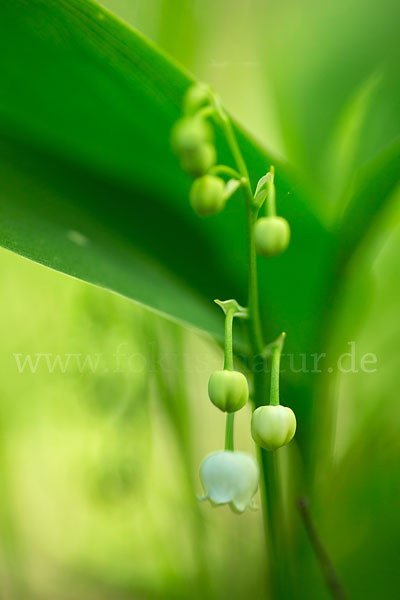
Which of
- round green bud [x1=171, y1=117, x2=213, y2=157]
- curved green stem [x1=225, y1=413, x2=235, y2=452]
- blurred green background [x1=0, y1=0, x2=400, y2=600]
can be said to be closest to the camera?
round green bud [x1=171, y1=117, x2=213, y2=157]

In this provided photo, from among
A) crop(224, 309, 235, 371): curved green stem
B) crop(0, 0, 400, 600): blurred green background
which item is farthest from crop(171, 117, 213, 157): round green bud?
crop(0, 0, 400, 600): blurred green background

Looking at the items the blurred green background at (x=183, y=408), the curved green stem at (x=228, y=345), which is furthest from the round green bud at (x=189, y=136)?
the blurred green background at (x=183, y=408)

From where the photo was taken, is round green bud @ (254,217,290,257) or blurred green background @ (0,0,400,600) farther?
blurred green background @ (0,0,400,600)

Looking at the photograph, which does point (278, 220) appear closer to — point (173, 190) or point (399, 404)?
point (173, 190)

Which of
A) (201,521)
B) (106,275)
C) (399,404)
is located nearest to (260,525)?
(201,521)

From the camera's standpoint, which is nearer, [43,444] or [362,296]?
[362,296]

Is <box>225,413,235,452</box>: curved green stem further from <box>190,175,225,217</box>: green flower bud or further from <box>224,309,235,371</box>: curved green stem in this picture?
<box>190,175,225,217</box>: green flower bud
